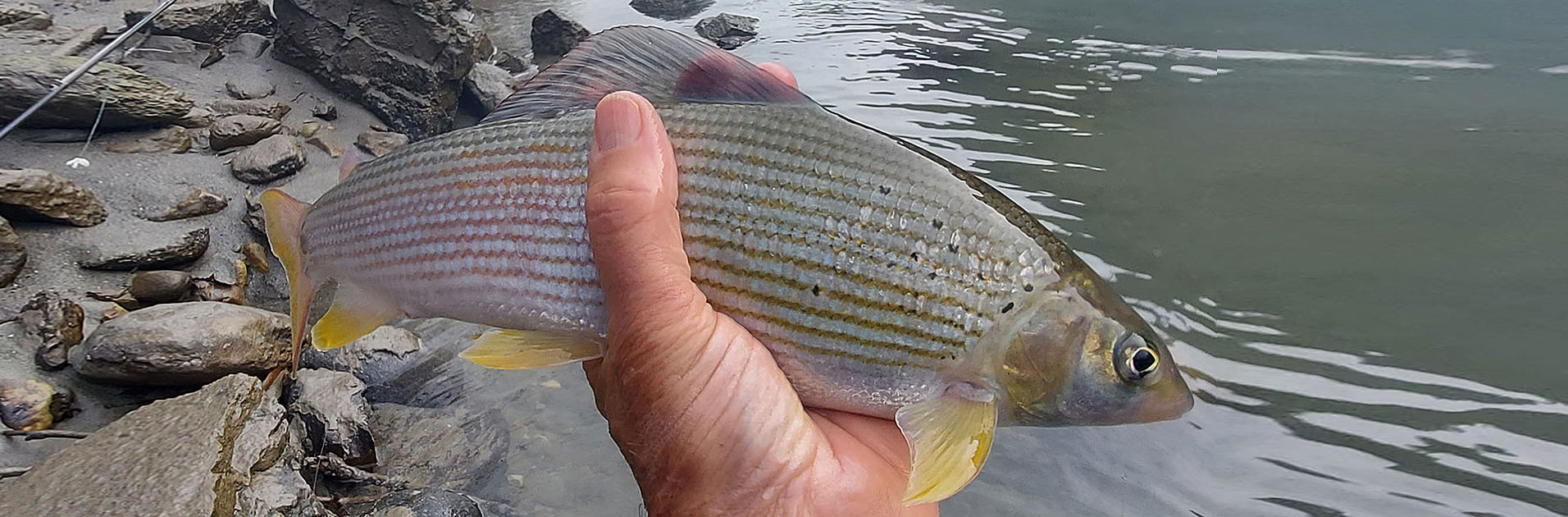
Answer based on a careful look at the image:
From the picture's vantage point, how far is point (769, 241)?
6.15 feet

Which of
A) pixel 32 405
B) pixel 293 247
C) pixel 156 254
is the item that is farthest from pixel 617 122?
pixel 156 254

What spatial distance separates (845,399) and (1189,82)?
10.9m

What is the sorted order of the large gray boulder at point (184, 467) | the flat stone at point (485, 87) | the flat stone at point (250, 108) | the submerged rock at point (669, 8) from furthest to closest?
the submerged rock at point (669, 8), the flat stone at point (485, 87), the flat stone at point (250, 108), the large gray boulder at point (184, 467)

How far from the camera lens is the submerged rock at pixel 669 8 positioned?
56.9ft

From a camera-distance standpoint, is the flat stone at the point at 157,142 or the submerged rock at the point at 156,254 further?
the flat stone at the point at 157,142

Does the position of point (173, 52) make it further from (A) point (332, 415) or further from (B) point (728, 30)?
(B) point (728, 30)

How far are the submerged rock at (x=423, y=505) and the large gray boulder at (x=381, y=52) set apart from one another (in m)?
5.26

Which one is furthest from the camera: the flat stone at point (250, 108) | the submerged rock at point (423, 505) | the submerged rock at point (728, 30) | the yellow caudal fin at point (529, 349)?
the submerged rock at point (728, 30)

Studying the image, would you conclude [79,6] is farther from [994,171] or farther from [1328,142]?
[1328,142]

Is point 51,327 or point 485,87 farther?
point 485,87

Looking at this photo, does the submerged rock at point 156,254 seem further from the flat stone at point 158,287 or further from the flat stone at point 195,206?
the flat stone at point 195,206

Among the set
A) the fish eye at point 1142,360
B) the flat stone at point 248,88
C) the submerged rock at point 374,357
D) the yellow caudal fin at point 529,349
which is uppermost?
the fish eye at point 1142,360

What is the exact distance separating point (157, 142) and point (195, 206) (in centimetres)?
102

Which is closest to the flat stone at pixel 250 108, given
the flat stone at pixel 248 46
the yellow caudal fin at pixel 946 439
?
the flat stone at pixel 248 46
